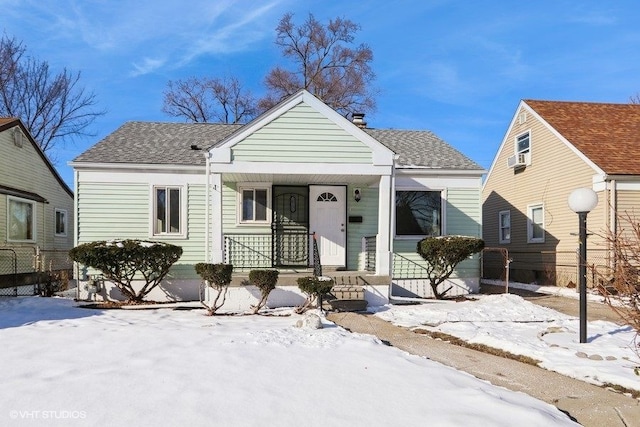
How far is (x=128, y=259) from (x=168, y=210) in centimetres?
194

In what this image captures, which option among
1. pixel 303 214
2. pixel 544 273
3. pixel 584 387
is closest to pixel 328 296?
pixel 303 214

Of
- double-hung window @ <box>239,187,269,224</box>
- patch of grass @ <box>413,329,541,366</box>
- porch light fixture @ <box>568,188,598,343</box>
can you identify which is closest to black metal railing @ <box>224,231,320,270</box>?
double-hung window @ <box>239,187,269,224</box>

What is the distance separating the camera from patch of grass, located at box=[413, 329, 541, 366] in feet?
18.0

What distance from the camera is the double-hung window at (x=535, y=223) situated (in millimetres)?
15367

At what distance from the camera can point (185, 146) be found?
1211 centimetres

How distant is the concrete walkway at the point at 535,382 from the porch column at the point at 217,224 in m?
3.84

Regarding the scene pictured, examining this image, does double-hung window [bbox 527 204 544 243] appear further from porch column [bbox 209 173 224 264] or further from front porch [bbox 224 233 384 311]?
porch column [bbox 209 173 224 264]

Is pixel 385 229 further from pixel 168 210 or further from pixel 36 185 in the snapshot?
pixel 36 185

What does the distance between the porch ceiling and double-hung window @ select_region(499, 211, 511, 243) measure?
8376 millimetres

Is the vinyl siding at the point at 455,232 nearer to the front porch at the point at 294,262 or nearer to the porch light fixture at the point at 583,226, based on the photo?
the front porch at the point at 294,262

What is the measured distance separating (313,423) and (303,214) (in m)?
8.15

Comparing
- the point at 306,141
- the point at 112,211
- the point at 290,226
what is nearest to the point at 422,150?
the point at 306,141

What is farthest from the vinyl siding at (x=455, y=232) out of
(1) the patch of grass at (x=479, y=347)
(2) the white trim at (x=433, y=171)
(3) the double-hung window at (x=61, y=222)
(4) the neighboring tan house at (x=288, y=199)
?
(3) the double-hung window at (x=61, y=222)

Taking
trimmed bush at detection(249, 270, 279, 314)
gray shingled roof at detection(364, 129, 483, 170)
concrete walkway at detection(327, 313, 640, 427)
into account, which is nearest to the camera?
concrete walkway at detection(327, 313, 640, 427)
